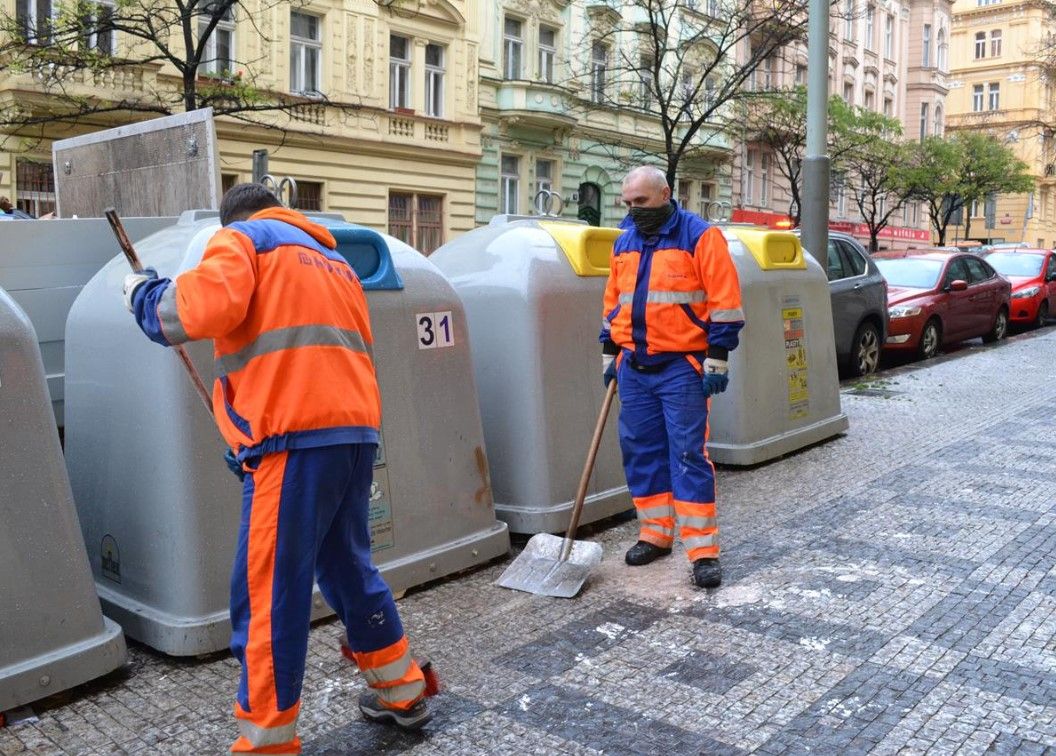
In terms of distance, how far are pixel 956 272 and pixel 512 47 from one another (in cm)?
1611

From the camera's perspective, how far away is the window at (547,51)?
94.5ft

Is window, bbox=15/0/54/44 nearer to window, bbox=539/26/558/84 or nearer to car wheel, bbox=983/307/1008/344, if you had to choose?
car wheel, bbox=983/307/1008/344

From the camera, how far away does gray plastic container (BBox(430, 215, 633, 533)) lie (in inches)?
211

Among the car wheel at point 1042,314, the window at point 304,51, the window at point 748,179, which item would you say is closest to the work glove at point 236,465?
the car wheel at point 1042,314

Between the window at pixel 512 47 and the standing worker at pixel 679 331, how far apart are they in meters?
23.9

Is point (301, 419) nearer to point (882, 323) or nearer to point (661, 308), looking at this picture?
point (661, 308)

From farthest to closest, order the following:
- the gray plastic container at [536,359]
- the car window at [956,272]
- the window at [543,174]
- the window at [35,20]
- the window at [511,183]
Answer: the window at [543,174]
the window at [511,183]
the car window at [956,272]
the window at [35,20]
the gray plastic container at [536,359]

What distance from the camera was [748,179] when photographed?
38219mm

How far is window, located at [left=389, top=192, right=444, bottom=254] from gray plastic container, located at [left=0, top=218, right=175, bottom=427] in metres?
20.5

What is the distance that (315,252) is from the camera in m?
3.06

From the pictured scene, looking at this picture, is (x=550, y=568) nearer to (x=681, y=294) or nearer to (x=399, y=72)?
(x=681, y=294)


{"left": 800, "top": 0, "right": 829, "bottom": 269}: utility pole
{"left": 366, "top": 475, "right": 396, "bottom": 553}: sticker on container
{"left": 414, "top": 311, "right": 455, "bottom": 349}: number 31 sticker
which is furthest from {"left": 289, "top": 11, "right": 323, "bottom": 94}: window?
{"left": 366, "top": 475, "right": 396, "bottom": 553}: sticker on container

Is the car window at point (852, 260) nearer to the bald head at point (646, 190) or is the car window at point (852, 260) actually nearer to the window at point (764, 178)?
the bald head at point (646, 190)

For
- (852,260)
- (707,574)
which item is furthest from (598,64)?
(707,574)
